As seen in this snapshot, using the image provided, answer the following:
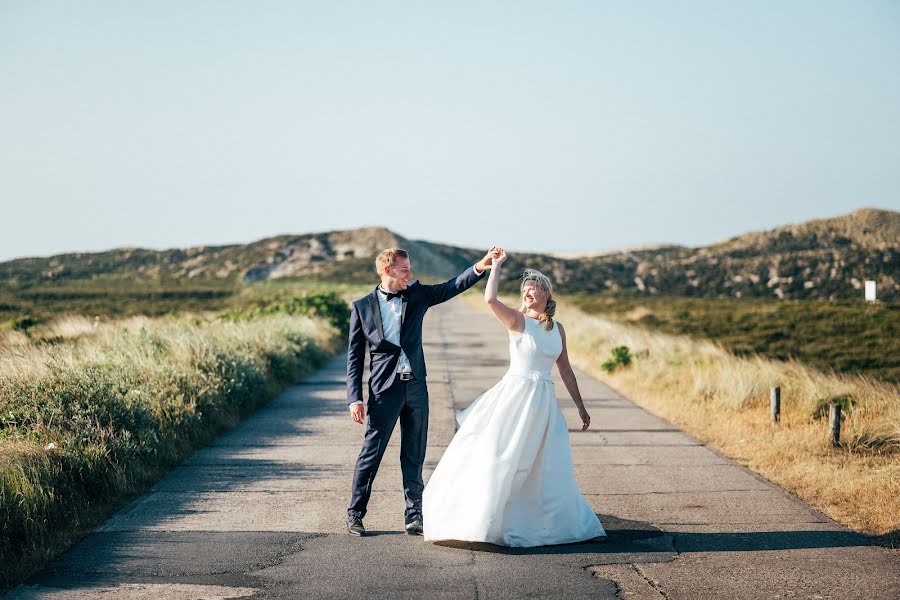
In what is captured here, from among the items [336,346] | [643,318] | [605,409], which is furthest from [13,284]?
[605,409]

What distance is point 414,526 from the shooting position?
272 inches

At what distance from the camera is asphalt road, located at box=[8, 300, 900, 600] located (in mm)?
5668

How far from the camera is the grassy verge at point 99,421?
663 cm

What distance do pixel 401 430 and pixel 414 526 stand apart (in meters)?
0.68

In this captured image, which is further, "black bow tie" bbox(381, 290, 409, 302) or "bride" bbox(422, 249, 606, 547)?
"black bow tie" bbox(381, 290, 409, 302)

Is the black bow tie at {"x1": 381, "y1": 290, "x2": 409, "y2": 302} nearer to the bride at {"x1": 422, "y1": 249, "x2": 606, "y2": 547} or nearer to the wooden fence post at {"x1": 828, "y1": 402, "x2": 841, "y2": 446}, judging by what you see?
the bride at {"x1": 422, "y1": 249, "x2": 606, "y2": 547}

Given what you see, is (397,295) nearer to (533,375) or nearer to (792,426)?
(533,375)

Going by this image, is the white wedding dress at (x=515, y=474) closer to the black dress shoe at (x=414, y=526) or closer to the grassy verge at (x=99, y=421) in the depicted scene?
the black dress shoe at (x=414, y=526)

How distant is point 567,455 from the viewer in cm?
673

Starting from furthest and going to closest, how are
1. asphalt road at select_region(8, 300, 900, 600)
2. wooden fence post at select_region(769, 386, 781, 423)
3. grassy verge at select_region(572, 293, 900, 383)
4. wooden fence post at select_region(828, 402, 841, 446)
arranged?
grassy verge at select_region(572, 293, 900, 383) < wooden fence post at select_region(769, 386, 781, 423) < wooden fence post at select_region(828, 402, 841, 446) < asphalt road at select_region(8, 300, 900, 600)

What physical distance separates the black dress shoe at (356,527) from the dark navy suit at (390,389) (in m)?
0.04

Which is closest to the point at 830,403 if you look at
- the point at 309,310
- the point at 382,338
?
the point at 382,338

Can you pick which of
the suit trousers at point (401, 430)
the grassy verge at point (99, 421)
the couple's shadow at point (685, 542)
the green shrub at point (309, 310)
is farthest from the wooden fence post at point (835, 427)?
the green shrub at point (309, 310)

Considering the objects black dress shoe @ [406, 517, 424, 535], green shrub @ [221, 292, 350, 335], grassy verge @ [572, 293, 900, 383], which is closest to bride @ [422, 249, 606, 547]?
black dress shoe @ [406, 517, 424, 535]
